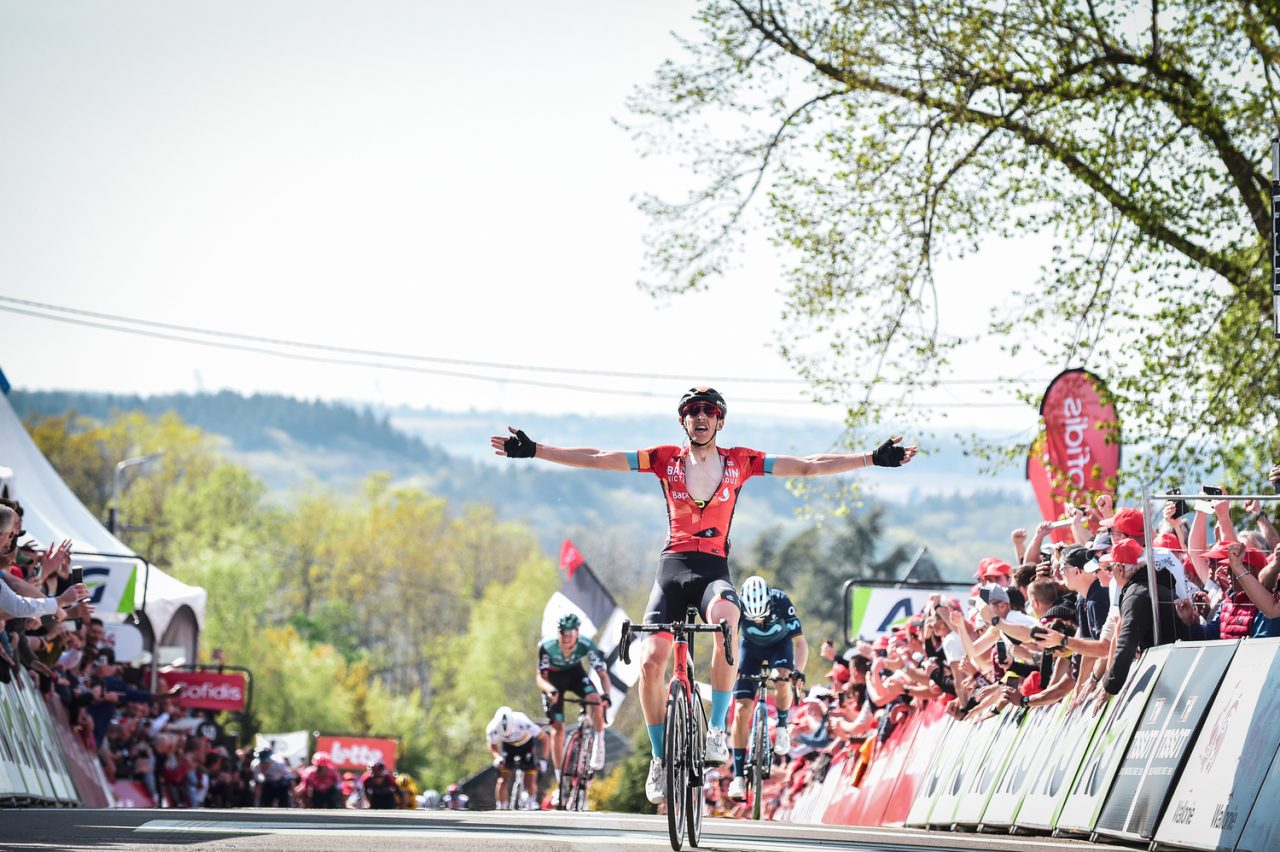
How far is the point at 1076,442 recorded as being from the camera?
21.5 metres

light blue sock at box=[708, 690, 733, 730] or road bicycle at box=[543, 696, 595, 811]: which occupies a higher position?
light blue sock at box=[708, 690, 733, 730]

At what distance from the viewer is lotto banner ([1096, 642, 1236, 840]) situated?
Answer: 10.1 meters

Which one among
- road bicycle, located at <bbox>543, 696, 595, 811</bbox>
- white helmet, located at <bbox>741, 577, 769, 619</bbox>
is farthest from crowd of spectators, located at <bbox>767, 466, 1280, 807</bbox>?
road bicycle, located at <bbox>543, 696, 595, 811</bbox>

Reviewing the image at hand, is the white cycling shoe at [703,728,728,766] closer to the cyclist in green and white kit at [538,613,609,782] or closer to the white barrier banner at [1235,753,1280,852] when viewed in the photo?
the white barrier banner at [1235,753,1280,852]

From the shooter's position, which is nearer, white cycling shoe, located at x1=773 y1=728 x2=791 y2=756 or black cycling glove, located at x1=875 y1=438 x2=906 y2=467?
black cycling glove, located at x1=875 y1=438 x2=906 y2=467

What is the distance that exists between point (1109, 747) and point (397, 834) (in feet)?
14.4

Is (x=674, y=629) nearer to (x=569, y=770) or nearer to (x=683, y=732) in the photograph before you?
(x=683, y=732)

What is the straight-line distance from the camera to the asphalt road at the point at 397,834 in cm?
871

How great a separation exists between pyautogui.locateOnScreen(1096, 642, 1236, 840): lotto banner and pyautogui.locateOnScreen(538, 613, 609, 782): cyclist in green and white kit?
9506mm

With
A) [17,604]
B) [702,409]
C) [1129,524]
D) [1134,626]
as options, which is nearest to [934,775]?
A: [1129,524]

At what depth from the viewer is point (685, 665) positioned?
10.1 meters

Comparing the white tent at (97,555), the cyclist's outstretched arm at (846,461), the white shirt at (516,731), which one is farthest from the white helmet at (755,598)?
the white tent at (97,555)

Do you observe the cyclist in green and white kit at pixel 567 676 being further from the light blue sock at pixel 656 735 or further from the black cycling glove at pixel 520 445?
the black cycling glove at pixel 520 445

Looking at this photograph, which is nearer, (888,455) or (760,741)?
(888,455)
